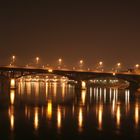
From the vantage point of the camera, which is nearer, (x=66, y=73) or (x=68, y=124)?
(x=68, y=124)

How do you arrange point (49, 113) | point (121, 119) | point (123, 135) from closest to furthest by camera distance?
point (123, 135)
point (121, 119)
point (49, 113)

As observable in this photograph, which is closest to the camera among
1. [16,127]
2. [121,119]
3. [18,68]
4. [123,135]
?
[123,135]

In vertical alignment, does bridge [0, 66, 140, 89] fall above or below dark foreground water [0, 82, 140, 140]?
above

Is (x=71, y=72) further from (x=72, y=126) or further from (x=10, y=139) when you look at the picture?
(x=10, y=139)

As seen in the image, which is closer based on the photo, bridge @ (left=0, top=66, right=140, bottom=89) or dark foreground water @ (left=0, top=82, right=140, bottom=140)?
dark foreground water @ (left=0, top=82, right=140, bottom=140)

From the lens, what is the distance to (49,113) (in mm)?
48438

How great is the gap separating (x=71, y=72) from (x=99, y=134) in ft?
233

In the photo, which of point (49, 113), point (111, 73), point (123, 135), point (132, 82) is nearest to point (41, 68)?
point (111, 73)

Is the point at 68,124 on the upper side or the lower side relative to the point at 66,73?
lower

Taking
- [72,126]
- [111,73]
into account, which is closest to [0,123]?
[72,126]

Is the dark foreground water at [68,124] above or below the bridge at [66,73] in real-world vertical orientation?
below

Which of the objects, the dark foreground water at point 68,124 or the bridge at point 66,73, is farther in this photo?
the bridge at point 66,73

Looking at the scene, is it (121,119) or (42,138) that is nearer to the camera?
(42,138)

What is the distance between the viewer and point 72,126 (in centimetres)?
3825
